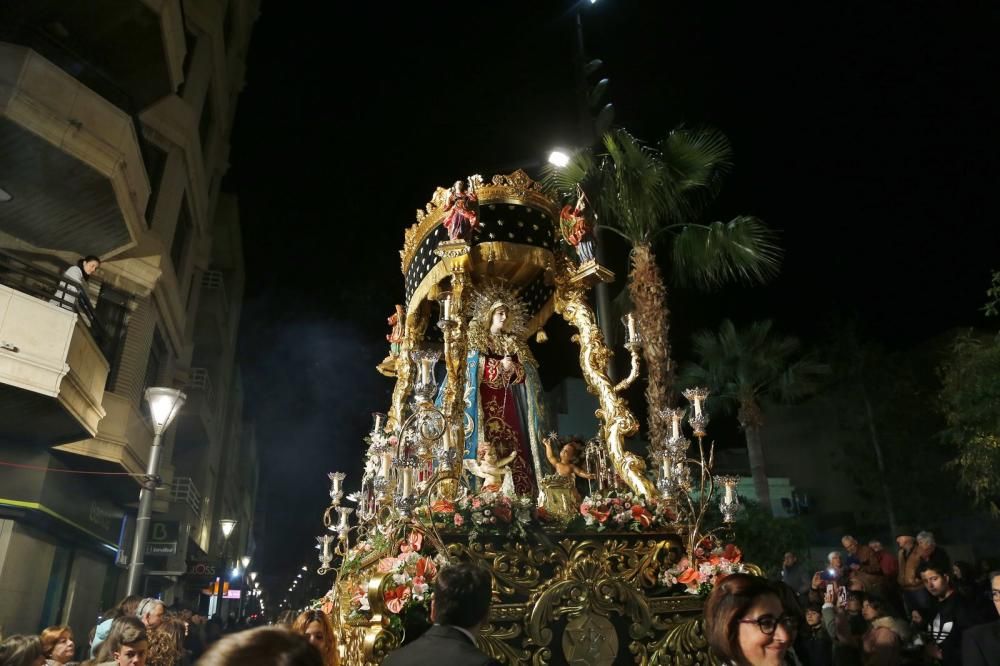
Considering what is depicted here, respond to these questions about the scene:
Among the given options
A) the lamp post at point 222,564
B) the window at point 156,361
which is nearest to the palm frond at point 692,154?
the window at point 156,361

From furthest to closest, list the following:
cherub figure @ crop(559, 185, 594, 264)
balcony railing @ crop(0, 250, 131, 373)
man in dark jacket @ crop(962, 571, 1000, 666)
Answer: balcony railing @ crop(0, 250, 131, 373)
cherub figure @ crop(559, 185, 594, 264)
man in dark jacket @ crop(962, 571, 1000, 666)

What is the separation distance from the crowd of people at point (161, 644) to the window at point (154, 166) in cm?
1238

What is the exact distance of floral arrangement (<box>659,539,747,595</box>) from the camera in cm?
562

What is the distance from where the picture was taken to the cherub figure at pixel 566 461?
689cm

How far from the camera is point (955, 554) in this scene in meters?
20.9

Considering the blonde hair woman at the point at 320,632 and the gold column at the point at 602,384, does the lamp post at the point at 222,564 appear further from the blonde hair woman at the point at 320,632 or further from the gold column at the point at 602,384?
the blonde hair woman at the point at 320,632

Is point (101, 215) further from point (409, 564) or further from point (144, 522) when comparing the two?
point (409, 564)

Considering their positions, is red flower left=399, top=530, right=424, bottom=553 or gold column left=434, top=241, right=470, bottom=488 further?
gold column left=434, top=241, right=470, bottom=488

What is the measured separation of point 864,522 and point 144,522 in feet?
80.7

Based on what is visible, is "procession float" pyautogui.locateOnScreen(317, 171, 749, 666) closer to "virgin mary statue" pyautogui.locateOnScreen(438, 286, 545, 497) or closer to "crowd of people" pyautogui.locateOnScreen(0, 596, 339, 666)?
"virgin mary statue" pyautogui.locateOnScreen(438, 286, 545, 497)

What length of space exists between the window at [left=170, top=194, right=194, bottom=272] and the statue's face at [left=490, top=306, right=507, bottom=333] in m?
14.6

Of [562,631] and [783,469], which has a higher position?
[783,469]

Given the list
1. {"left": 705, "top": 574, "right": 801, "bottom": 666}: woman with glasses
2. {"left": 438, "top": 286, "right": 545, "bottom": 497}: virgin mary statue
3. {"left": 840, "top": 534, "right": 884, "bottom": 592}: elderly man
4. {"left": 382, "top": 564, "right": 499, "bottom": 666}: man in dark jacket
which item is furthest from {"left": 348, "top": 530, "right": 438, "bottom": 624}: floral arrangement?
{"left": 840, "top": 534, "right": 884, "bottom": 592}: elderly man

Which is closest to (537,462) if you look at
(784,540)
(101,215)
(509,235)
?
(509,235)
